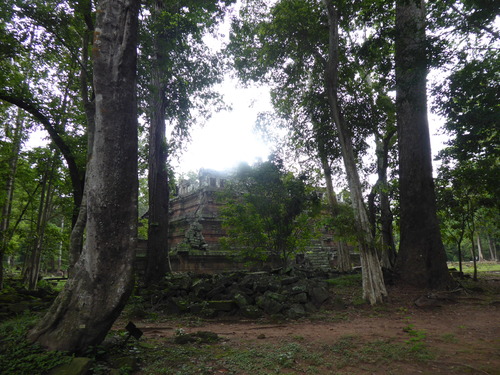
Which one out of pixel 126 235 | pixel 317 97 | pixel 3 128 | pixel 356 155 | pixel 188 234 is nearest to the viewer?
pixel 126 235

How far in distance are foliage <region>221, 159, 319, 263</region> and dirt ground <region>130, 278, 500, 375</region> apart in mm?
3480

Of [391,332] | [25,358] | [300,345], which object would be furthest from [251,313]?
[25,358]

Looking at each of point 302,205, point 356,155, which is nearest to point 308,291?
point 302,205

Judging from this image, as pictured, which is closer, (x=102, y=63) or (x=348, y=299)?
(x=102, y=63)

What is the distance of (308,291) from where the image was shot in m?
8.45

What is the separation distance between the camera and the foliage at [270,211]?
10828 millimetres

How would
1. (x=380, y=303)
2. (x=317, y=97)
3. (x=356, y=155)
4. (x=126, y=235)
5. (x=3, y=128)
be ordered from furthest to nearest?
(x=3, y=128) → (x=356, y=155) → (x=317, y=97) → (x=380, y=303) → (x=126, y=235)

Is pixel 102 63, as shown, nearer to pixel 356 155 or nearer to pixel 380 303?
pixel 380 303

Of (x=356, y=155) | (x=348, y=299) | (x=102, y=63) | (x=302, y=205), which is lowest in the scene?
(x=348, y=299)

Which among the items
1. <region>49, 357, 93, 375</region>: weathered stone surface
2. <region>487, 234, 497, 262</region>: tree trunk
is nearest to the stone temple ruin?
<region>49, 357, 93, 375</region>: weathered stone surface

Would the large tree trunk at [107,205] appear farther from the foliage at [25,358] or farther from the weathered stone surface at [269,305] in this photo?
the weathered stone surface at [269,305]

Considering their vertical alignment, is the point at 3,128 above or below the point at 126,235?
above

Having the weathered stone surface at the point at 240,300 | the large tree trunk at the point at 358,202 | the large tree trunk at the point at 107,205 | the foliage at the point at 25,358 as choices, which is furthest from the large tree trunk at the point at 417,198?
the foliage at the point at 25,358

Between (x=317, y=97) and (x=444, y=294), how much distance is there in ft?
23.8
